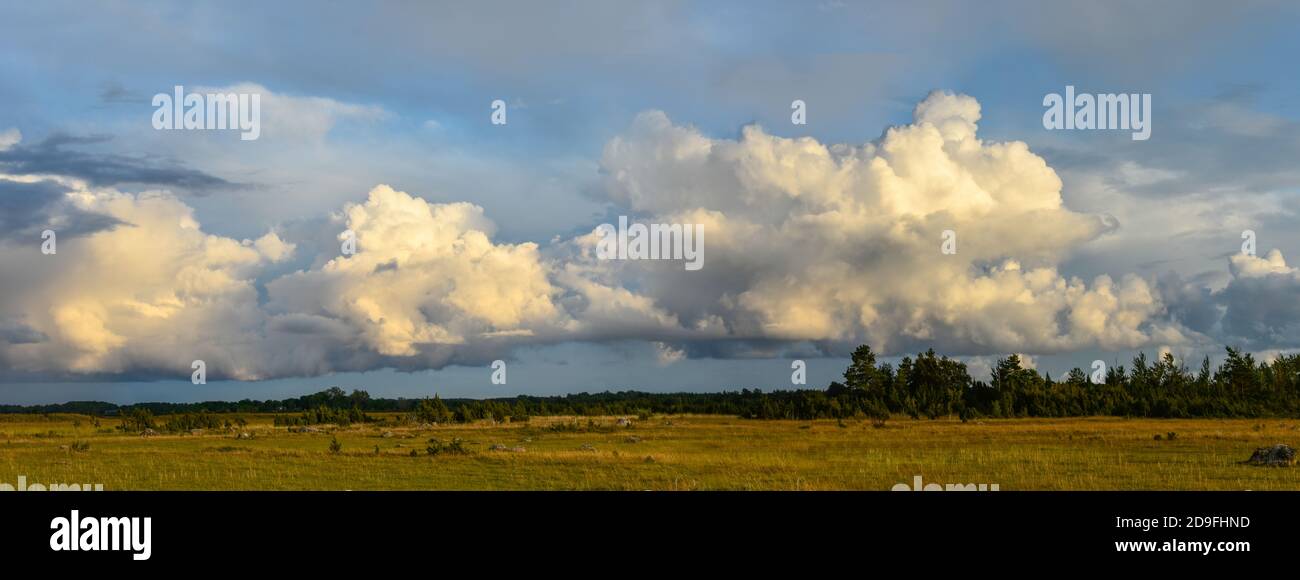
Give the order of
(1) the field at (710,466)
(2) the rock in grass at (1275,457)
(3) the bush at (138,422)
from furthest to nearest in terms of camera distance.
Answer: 1. (3) the bush at (138,422)
2. (2) the rock in grass at (1275,457)
3. (1) the field at (710,466)

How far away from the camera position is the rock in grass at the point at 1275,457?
30.8 metres

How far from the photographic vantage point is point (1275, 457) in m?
31.4

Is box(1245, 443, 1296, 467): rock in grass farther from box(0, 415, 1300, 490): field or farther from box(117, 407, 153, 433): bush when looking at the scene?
box(117, 407, 153, 433): bush

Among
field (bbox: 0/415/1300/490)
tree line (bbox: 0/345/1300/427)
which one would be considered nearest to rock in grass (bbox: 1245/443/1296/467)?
field (bbox: 0/415/1300/490)

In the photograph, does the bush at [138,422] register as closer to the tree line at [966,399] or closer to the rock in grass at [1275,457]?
the tree line at [966,399]

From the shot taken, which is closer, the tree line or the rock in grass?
the rock in grass

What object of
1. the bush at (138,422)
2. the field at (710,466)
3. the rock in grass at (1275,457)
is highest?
the rock in grass at (1275,457)

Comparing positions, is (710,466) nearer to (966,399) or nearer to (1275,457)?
(1275,457)

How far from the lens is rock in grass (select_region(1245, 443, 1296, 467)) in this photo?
30812 millimetres

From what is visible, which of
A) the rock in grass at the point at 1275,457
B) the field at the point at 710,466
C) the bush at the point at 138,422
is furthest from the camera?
the bush at the point at 138,422

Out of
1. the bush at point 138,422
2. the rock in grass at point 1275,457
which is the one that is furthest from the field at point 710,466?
the bush at point 138,422

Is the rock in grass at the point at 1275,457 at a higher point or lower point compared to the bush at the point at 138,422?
higher
